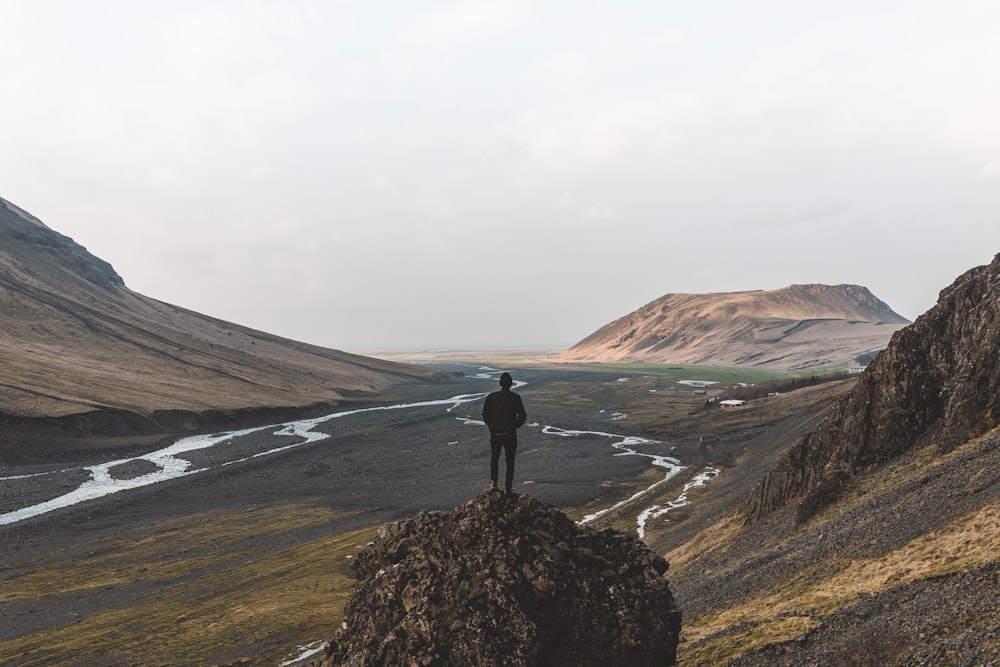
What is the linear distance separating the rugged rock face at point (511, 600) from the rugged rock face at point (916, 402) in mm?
22331

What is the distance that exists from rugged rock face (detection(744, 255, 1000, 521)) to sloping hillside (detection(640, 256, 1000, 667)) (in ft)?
0.30

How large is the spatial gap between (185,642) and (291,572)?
1446cm

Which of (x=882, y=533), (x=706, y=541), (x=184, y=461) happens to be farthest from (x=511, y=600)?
(x=184, y=461)

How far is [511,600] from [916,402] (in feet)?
113

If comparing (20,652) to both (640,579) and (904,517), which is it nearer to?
(640,579)

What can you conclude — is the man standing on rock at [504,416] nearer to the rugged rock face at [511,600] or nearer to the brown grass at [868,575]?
the rugged rock face at [511,600]

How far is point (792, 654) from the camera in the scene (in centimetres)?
1894

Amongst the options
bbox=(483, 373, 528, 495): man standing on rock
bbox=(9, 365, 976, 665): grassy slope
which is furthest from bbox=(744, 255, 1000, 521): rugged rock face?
bbox=(483, 373, 528, 495): man standing on rock

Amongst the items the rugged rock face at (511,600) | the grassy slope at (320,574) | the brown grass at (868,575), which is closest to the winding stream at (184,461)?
the grassy slope at (320,574)

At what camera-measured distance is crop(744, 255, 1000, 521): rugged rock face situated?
3334 cm

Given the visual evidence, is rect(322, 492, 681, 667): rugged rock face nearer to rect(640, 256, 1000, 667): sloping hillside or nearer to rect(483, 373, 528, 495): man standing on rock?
rect(483, 373, 528, 495): man standing on rock

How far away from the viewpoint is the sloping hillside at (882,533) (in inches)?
695

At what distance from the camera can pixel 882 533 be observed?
26.5 m

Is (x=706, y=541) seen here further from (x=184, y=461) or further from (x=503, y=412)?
(x=184, y=461)
